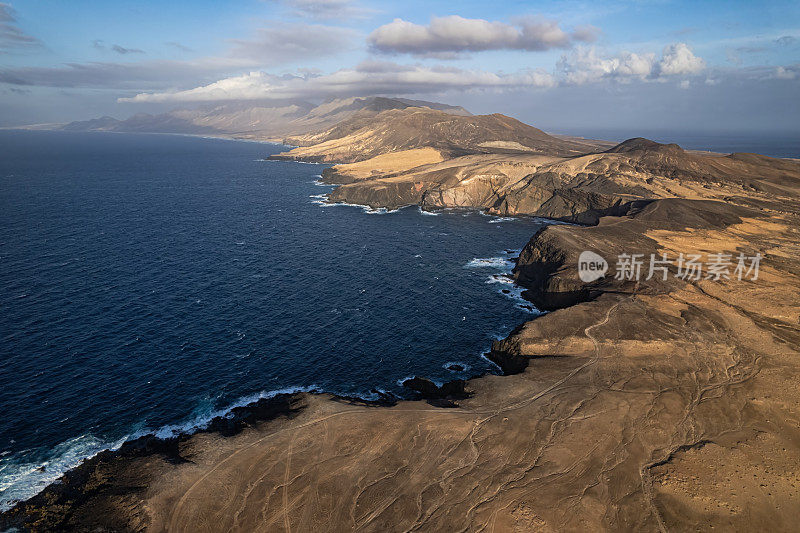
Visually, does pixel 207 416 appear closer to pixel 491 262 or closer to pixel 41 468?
pixel 41 468

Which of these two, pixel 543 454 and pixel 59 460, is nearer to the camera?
pixel 543 454

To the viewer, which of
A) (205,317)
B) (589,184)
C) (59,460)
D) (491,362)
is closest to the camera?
(59,460)

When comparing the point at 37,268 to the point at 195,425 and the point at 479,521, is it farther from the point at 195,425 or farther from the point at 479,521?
the point at 479,521

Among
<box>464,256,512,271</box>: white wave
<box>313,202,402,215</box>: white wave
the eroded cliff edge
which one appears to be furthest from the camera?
<box>313,202,402,215</box>: white wave

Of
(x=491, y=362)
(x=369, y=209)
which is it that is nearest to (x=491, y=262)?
(x=491, y=362)

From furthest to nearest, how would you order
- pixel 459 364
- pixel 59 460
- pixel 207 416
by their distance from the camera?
pixel 459 364 < pixel 207 416 < pixel 59 460

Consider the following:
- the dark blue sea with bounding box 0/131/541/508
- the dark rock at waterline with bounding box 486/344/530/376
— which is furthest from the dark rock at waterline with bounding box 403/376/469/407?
the dark rock at waterline with bounding box 486/344/530/376

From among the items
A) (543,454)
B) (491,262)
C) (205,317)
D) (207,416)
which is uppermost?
(491,262)

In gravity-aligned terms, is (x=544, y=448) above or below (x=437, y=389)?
above

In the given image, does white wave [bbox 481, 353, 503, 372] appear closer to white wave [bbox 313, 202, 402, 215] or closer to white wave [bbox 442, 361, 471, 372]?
white wave [bbox 442, 361, 471, 372]
